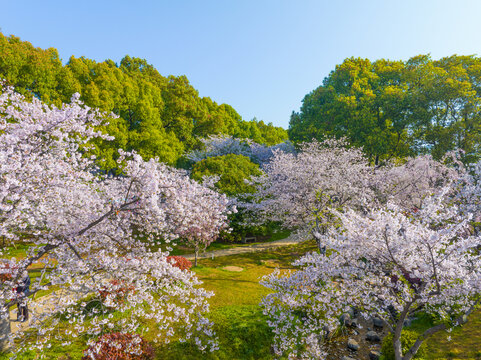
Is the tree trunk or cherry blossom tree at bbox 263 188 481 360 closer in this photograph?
cherry blossom tree at bbox 263 188 481 360

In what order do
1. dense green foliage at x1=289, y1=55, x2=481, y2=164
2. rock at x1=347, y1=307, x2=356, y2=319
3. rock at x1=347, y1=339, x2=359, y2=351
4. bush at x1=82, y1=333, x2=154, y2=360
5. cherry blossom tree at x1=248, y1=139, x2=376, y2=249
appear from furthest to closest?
1. dense green foliage at x1=289, y1=55, x2=481, y2=164
2. cherry blossom tree at x1=248, y1=139, x2=376, y2=249
3. rock at x1=347, y1=307, x2=356, y2=319
4. rock at x1=347, y1=339, x2=359, y2=351
5. bush at x1=82, y1=333, x2=154, y2=360

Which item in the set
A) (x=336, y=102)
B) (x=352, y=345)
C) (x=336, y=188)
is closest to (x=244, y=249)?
(x=336, y=188)

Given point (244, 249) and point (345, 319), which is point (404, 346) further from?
point (244, 249)

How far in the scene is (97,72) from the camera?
26.9 metres

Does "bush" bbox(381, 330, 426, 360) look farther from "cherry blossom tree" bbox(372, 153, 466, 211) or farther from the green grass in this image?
the green grass

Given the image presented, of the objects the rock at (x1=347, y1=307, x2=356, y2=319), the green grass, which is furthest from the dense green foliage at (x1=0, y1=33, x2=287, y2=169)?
the rock at (x1=347, y1=307, x2=356, y2=319)

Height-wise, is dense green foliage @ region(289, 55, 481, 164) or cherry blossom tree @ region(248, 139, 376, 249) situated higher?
dense green foliage @ region(289, 55, 481, 164)

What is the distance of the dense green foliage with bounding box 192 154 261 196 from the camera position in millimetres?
22562

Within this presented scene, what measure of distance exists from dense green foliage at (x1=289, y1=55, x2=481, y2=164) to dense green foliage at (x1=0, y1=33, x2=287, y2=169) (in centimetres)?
1627

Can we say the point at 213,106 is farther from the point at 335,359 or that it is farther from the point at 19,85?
the point at 335,359

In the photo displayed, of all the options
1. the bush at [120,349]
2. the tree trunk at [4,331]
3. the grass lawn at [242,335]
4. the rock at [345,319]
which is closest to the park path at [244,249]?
the grass lawn at [242,335]

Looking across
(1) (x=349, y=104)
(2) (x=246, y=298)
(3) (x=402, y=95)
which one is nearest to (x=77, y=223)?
(2) (x=246, y=298)

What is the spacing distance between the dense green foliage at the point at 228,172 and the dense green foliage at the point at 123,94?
7.50m

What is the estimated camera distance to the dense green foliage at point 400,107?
2284 centimetres
